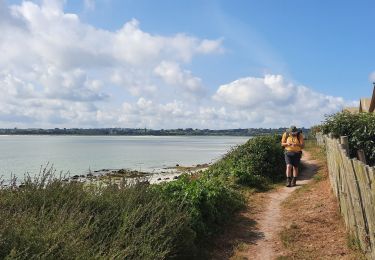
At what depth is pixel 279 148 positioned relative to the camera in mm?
19703

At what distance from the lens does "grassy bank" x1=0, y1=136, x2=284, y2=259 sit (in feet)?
19.1

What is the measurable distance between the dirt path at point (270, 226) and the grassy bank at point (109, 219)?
0.88 metres

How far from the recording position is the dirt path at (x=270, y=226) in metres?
9.12

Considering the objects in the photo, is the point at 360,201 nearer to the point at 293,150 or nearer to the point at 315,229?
the point at 315,229

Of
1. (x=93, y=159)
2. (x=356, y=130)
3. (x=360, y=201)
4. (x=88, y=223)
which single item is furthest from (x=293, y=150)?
(x=93, y=159)

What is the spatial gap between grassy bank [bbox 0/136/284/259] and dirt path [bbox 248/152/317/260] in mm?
882

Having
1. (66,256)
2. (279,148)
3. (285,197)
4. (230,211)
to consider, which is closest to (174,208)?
(230,211)

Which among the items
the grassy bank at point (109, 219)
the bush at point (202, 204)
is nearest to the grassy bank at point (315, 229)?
the bush at point (202, 204)

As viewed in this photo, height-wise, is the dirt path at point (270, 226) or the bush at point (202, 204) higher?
the bush at point (202, 204)

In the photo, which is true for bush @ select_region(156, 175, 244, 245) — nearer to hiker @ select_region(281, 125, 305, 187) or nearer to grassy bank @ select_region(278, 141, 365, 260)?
grassy bank @ select_region(278, 141, 365, 260)

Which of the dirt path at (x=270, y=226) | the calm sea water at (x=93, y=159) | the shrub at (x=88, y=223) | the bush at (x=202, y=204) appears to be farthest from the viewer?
the calm sea water at (x=93, y=159)

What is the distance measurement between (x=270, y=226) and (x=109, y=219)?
4.65 metres

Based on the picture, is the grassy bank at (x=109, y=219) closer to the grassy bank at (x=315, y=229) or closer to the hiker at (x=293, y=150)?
the grassy bank at (x=315, y=229)

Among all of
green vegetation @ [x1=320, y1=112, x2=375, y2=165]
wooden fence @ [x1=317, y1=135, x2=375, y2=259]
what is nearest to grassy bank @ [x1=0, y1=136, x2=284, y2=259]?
wooden fence @ [x1=317, y1=135, x2=375, y2=259]
